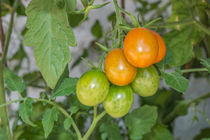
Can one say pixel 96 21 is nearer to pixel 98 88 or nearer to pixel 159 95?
pixel 159 95

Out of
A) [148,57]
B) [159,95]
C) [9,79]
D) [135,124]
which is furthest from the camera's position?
[159,95]

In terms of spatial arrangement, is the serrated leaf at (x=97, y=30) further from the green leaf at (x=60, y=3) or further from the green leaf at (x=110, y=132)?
the green leaf at (x=60, y=3)

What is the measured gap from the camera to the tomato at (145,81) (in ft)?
1.31

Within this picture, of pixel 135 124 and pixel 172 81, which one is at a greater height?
pixel 172 81

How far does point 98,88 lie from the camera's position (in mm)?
372

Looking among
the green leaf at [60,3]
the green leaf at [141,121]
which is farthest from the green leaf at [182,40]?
the green leaf at [60,3]

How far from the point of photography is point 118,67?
365 mm

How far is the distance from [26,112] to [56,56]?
4.9 inches

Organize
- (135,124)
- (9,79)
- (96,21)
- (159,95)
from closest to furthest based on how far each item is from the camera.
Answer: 1. (9,79)
2. (135,124)
3. (159,95)
4. (96,21)

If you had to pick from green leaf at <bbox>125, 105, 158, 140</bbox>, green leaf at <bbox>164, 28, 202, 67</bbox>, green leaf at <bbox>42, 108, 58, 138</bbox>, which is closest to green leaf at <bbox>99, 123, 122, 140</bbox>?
green leaf at <bbox>125, 105, 158, 140</bbox>

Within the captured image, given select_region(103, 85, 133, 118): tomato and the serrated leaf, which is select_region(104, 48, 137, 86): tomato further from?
the serrated leaf

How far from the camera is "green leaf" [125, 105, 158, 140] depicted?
1.93ft

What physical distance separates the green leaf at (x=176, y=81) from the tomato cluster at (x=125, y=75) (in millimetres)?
21

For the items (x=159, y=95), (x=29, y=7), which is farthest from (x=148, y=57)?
(x=159, y=95)
